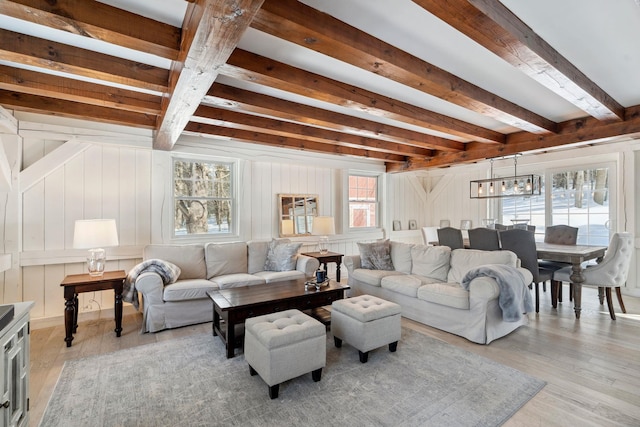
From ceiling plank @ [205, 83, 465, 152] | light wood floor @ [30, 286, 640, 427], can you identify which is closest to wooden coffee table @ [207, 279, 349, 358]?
light wood floor @ [30, 286, 640, 427]

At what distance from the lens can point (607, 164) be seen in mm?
5074

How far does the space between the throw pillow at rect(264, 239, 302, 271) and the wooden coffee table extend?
78cm

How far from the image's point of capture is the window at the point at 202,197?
467 centimetres

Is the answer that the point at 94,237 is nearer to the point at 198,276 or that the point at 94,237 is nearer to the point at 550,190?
the point at 198,276

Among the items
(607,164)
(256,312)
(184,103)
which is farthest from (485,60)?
(607,164)

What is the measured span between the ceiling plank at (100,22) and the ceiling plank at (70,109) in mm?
1976

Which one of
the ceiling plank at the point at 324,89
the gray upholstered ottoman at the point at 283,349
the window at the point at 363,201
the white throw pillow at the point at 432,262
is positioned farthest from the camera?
the window at the point at 363,201

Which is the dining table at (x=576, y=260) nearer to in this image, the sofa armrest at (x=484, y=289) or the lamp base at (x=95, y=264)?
the sofa armrest at (x=484, y=289)

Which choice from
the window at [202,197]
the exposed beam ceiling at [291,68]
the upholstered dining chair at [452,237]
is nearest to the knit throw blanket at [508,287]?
the upholstered dining chair at [452,237]

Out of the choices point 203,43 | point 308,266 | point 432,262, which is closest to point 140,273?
point 308,266

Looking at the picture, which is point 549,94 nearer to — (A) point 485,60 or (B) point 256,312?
(A) point 485,60

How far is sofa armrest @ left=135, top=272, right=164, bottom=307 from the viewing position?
3.36m

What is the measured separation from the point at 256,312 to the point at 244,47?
226cm

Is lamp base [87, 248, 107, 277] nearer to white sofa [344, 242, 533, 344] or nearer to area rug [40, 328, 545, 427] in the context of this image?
area rug [40, 328, 545, 427]
